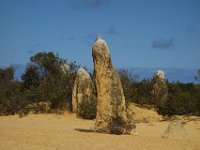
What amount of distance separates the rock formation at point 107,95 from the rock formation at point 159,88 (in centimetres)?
1073

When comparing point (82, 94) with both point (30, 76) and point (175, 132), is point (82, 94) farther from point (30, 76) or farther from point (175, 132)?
point (30, 76)

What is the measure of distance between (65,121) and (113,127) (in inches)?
244

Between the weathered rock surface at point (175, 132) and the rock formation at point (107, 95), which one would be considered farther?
the rock formation at point (107, 95)

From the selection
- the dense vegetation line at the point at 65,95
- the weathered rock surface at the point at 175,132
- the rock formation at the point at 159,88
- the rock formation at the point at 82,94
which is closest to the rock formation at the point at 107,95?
the weathered rock surface at the point at 175,132

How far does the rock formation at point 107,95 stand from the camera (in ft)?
45.8

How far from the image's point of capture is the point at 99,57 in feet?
45.7

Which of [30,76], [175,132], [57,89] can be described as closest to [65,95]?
[57,89]

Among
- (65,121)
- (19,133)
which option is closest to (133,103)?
(65,121)

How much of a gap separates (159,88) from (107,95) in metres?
12.1

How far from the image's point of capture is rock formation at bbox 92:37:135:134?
45.8 ft

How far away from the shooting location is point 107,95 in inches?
552

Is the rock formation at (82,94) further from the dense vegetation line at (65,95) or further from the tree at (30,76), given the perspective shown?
the tree at (30,76)

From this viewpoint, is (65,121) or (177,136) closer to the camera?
(177,136)

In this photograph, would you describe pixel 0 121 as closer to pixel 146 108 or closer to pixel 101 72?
Answer: pixel 101 72
